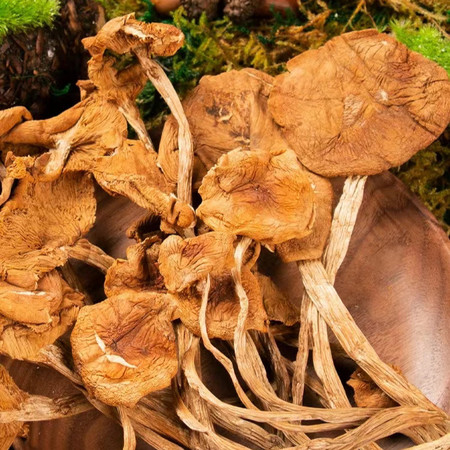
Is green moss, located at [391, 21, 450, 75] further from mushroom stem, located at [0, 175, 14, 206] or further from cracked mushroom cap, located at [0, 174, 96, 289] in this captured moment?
mushroom stem, located at [0, 175, 14, 206]

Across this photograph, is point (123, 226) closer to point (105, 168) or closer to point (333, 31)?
point (105, 168)

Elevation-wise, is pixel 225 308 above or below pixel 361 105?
below

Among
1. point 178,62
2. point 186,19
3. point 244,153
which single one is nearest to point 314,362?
point 244,153

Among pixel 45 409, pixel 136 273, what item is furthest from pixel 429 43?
pixel 45 409

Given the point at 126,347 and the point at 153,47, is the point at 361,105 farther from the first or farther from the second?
the point at 126,347

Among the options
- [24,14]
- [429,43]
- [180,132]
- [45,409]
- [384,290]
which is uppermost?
[429,43]
